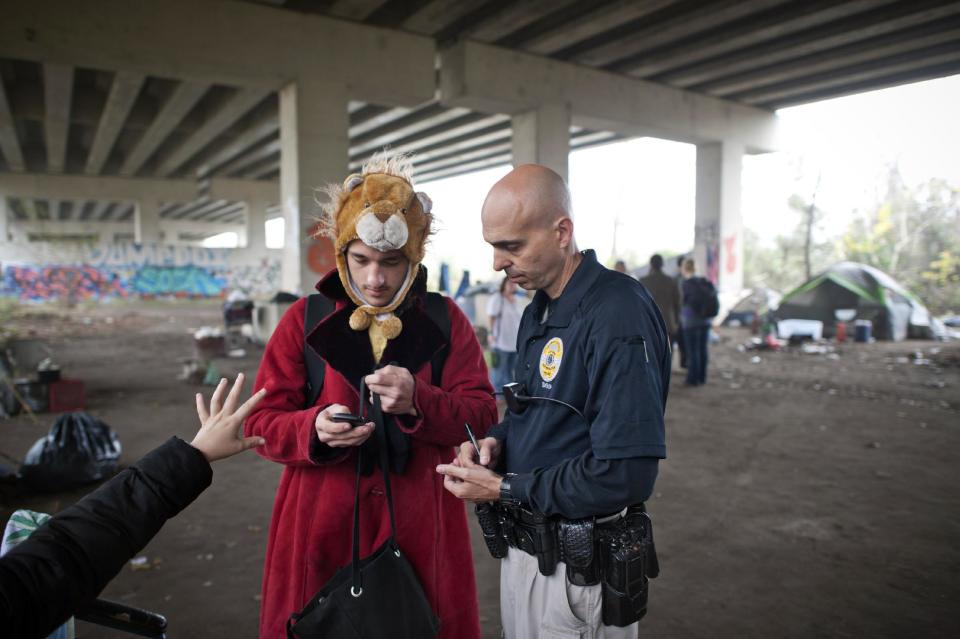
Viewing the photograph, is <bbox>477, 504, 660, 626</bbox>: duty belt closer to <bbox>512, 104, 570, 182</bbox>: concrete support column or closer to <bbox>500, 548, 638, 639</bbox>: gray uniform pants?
<bbox>500, 548, 638, 639</bbox>: gray uniform pants

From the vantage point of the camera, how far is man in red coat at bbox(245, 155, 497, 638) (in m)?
1.81

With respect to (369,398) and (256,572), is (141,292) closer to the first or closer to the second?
(256,572)

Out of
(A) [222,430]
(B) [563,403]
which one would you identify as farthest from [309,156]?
(B) [563,403]

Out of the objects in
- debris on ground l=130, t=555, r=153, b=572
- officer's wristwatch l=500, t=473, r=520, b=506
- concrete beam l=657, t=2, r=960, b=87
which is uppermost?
concrete beam l=657, t=2, r=960, b=87

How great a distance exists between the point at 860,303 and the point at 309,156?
13.6 metres

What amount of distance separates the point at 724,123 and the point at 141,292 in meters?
24.9

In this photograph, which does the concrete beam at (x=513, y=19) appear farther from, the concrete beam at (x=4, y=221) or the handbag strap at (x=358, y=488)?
the concrete beam at (x=4, y=221)

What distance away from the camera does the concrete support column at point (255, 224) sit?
78.3 ft

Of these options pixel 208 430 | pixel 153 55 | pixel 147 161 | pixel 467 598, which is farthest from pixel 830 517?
pixel 147 161

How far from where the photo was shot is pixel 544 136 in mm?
10961

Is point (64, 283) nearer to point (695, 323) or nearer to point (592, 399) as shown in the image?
point (695, 323)

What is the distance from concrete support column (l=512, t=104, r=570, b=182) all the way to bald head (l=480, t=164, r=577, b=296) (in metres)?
9.40

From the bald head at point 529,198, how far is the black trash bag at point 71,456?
15.7 feet

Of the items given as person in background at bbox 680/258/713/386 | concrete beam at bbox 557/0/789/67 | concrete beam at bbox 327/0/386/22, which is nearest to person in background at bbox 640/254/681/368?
person in background at bbox 680/258/713/386
